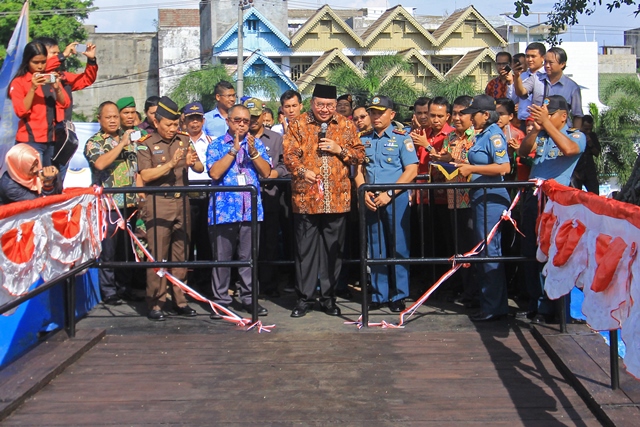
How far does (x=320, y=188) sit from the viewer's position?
6910 millimetres

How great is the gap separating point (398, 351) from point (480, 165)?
1.80 m

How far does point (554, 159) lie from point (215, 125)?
3.96 meters

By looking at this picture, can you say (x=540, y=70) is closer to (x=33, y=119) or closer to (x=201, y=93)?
(x=33, y=119)

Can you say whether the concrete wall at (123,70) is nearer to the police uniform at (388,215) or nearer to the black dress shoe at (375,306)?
the police uniform at (388,215)

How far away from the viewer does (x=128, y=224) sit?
7234mm

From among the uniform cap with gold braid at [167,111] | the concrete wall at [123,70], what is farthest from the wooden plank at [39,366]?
the concrete wall at [123,70]

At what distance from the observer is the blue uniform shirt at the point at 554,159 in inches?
257

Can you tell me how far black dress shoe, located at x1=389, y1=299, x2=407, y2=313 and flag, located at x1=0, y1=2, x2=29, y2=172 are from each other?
364 centimetres

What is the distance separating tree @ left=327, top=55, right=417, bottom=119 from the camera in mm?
43688

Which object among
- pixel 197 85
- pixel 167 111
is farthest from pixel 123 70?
pixel 167 111

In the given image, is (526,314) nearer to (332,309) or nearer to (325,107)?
(332,309)

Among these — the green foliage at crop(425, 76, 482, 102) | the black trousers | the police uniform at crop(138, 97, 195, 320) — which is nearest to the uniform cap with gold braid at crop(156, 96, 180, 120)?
the police uniform at crop(138, 97, 195, 320)

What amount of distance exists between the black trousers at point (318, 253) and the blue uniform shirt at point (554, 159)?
5.75ft

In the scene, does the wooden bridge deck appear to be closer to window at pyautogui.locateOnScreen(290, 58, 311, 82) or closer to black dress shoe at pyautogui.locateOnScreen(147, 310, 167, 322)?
black dress shoe at pyautogui.locateOnScreen(147, 310, 167, 322)
